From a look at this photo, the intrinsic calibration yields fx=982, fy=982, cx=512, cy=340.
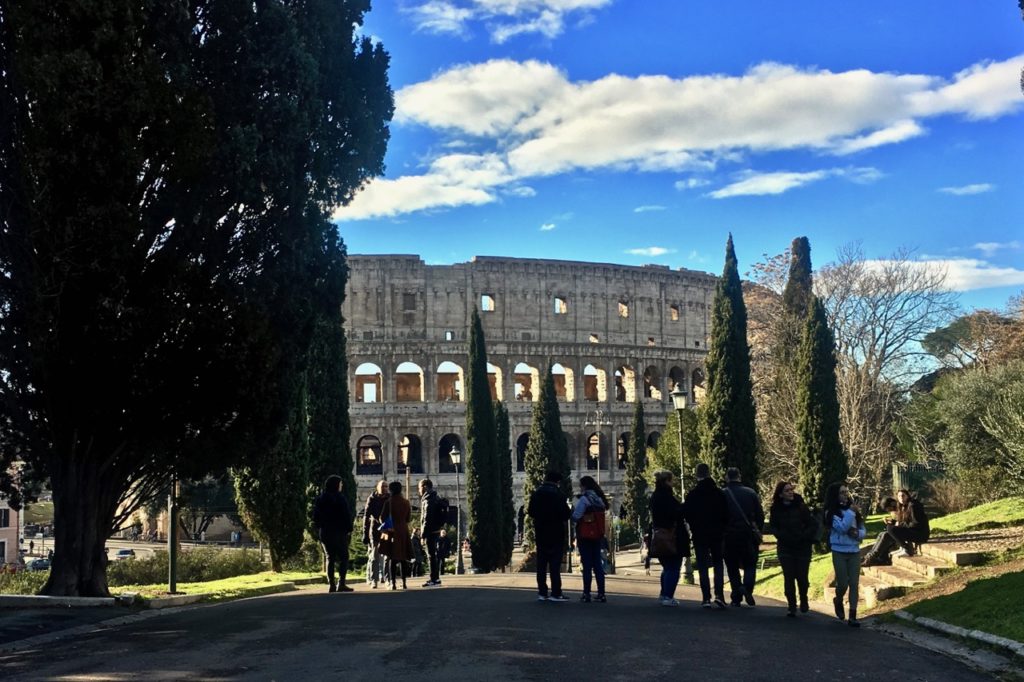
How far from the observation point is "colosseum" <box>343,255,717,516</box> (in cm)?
6103

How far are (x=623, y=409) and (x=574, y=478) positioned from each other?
6372 mm

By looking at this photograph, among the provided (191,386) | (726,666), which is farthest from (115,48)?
(726,666)

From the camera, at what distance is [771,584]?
17812 mm

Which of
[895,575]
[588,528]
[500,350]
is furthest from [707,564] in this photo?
[500,350]

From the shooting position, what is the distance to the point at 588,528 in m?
11.7

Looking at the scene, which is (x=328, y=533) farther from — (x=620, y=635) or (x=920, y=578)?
(x=920, y=578)

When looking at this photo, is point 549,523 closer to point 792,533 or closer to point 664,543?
point 664,543

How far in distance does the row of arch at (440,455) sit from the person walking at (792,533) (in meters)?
47.8

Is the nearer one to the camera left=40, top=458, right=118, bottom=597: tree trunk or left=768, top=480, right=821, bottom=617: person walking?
left=768, top=480, right=821, bottom=617: person walking

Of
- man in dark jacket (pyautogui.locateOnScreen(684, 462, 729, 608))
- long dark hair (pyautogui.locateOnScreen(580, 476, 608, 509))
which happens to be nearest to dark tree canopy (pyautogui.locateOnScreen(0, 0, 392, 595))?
long dark hair (pyautogui.locateOnScreen(580, 476, 608, 509))

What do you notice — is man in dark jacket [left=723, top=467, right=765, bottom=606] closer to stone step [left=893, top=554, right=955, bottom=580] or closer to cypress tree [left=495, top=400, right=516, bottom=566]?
stone step [left=893, top=554, right=955, bottom=580]

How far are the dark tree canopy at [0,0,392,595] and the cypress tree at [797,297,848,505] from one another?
1816cm

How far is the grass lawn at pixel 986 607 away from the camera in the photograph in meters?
8.75

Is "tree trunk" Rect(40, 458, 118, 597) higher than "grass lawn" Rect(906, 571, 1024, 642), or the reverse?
"tree trunk" Rect(40, 458, 118, 597)
